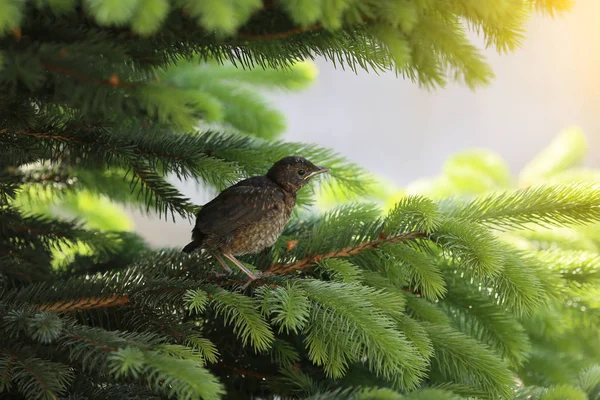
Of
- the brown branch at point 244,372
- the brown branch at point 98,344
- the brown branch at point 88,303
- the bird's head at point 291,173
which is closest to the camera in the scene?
the brown branch at point 98,344

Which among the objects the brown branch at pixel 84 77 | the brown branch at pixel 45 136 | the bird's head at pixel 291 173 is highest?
the bird's head at pixel 291 173

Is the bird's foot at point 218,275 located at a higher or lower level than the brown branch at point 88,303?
higher

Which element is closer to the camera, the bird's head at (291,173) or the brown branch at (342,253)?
the brown branch at (342,253)

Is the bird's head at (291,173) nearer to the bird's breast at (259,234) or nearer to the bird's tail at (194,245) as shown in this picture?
the bird's breast at (259,234)

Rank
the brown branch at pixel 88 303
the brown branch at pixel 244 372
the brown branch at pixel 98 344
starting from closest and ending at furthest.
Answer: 1. the brown branch at pixel 98 344
2. the brown branch at pixel 88 303
3. the brown branch at pixel 244 372

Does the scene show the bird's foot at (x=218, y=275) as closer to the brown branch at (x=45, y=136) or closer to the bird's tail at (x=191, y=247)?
the bird's tail at (x=191, y=247)

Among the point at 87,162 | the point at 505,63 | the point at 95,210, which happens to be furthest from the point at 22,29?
the point at 505,63

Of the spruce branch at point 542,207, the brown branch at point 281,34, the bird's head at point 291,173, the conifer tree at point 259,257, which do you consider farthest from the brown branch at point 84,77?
the spruce branch at point 542,207

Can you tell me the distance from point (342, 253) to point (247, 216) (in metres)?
0.16

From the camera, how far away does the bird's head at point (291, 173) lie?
2.97 ft

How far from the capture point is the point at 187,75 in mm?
1367

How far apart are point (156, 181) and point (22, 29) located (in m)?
0.29

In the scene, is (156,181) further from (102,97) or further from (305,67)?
(305,67)

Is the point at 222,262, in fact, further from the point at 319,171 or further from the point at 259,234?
the point at 319,171
